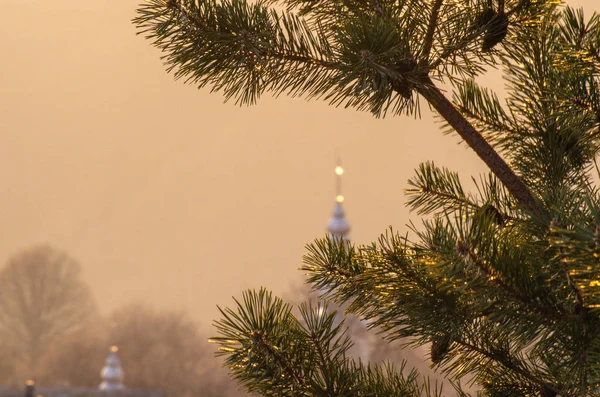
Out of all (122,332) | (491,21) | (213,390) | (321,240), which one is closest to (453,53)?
(491,21)

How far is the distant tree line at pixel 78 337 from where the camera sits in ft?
49.1

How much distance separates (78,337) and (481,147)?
15.4 meters

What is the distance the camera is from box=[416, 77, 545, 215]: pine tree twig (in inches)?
53.9

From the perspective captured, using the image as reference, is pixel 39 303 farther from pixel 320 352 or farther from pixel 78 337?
pixel 320 352

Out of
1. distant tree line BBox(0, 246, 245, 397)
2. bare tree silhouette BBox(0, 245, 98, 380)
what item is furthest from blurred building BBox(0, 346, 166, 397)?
bare tree silhouette BBox(0, 245, 98, 380)

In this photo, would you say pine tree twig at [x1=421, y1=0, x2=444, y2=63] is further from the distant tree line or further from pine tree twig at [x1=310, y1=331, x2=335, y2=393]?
the distant tree line

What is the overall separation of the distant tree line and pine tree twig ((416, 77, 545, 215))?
1197 centimetres

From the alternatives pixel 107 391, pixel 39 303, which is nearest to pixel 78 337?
pixel 39 303

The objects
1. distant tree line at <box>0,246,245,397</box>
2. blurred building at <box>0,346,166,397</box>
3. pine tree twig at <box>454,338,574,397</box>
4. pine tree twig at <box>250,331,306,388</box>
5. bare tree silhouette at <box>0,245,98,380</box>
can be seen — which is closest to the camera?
pine tree twig at <box>250,331,306,388</box>

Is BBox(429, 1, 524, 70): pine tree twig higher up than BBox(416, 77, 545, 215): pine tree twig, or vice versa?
BBox(429, 1, 524, 70): pine tree twig

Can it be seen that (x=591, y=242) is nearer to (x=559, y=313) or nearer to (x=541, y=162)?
(x=559, y=313)

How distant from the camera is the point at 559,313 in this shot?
1163 mm

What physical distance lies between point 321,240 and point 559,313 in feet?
1.72

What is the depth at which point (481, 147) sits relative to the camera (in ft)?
4.51
